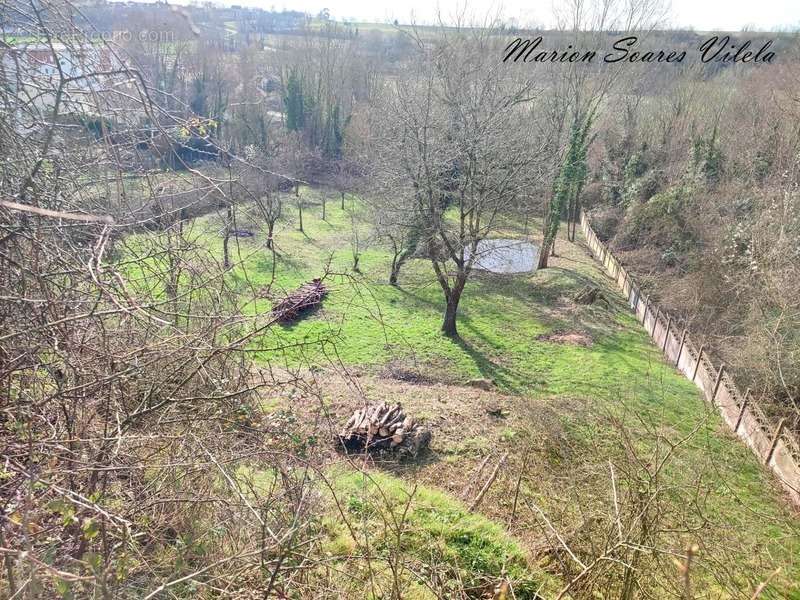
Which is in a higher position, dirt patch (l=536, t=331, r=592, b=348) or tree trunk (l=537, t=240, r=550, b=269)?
tree trunk (l=537, t=240, r=550, b=269)

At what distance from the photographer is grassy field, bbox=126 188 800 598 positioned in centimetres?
384

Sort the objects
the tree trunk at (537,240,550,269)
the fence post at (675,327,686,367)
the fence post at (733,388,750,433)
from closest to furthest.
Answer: the fence post at (733,388,750,433), the fence post at (675,327,686,367), the tree trunk at (537,240,550,269)

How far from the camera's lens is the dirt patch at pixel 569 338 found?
569 inches

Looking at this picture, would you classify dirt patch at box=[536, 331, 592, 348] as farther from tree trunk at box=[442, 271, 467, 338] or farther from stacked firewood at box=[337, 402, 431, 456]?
stacked firewood at box=[337, 402, 431, 456]

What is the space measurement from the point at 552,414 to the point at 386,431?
3103 millimetres

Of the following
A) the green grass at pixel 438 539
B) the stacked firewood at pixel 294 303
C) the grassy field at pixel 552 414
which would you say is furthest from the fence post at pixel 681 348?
the stacked firewood at pixel 294 303

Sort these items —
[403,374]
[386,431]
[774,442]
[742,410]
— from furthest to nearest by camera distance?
[403,374] → [742,410] → [774,442] → [386,431]

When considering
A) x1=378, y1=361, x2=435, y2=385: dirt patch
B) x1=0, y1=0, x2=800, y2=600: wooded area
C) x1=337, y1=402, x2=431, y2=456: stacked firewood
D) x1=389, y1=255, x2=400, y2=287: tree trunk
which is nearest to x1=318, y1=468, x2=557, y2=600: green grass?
x1=0, y1=0, x2=800, y2=600: wooded area

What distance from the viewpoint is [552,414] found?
926 cm

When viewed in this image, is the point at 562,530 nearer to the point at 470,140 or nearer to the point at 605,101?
the point at 470,140

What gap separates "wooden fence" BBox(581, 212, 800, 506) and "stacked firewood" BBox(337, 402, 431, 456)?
4.42m

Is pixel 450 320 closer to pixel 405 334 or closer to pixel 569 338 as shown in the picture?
pixel 405 334

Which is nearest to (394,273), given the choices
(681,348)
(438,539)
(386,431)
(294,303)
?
(681,348)

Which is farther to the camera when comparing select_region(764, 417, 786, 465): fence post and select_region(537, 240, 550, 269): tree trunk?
select_region(537, 240, 550, 269): tree trunk
